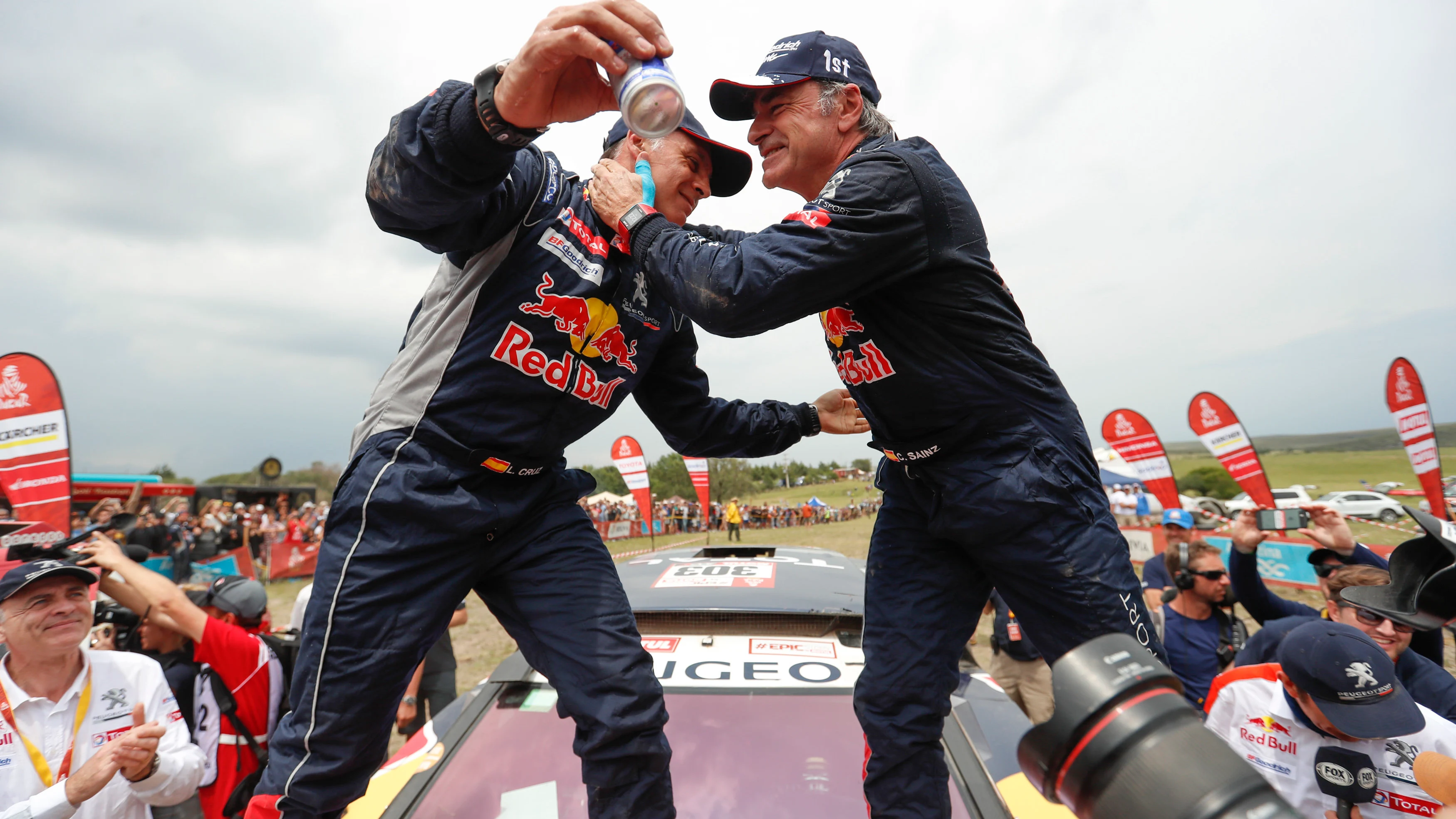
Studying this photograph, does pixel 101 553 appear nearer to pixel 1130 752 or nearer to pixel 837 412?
pixel 837 412

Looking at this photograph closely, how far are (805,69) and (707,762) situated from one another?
2064 millimetres

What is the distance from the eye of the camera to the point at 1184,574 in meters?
4.14

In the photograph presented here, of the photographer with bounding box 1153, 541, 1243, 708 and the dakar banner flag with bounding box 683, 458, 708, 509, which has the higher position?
the dakar banner flag with bounding box 683, 458, 708, 509

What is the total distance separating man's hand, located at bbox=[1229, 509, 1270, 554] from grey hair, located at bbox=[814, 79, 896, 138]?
126 inches

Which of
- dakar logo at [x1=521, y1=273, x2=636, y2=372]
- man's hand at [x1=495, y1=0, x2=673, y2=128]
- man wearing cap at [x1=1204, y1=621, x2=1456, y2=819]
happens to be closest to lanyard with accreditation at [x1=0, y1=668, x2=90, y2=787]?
dakar logo at [x1=521, y1=273, x2=636, y2=372]

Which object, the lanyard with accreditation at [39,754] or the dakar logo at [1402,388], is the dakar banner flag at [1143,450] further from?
the lanyard with accreditation at [39,754]

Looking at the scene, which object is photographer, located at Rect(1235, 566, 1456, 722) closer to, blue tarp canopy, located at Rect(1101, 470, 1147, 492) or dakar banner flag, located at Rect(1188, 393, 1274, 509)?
dakar banner flag, located at Rect(1188, 393, 1274, 509)

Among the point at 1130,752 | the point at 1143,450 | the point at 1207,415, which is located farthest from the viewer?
the point at 1143,450

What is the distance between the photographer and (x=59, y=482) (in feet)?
16.0

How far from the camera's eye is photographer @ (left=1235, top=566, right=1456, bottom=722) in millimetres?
2770

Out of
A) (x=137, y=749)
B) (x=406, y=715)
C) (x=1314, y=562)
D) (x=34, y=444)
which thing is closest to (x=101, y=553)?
(x=137, y=749)

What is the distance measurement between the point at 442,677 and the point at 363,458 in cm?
390


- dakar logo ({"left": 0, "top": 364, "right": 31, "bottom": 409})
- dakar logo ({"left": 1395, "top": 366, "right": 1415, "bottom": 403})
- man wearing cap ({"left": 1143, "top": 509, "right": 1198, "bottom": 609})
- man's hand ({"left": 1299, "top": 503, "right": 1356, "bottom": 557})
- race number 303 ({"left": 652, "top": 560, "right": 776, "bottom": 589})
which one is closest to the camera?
race number 303 ({"left": 652, "top": 560, "right": 776, "bottom": 589})

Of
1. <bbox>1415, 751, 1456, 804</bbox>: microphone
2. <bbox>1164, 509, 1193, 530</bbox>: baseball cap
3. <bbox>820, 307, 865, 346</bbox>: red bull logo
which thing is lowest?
<bbox>1164, 509, 1193, 530</bbox>: baseball cap
